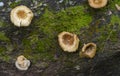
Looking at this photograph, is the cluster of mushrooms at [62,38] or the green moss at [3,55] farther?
the green moss at [3,55]

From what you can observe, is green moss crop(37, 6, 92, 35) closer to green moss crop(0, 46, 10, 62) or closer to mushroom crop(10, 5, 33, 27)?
mushroom crop(10, 5, 33, 27)

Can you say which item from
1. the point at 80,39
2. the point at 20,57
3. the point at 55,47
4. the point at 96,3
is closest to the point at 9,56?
the point at 20,57

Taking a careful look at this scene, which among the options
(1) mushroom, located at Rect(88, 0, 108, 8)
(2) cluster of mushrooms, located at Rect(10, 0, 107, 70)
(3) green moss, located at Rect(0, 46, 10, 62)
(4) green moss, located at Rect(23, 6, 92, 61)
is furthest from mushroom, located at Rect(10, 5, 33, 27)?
(1) mushroom, located at Rect(88, 0, 108, 8)

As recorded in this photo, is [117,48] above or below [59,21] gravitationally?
below

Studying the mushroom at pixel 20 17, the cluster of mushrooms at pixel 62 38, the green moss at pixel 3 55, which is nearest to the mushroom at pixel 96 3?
the cluster of mushrooms at pixel 62 38

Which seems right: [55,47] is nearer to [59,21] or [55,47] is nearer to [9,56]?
[59,21]

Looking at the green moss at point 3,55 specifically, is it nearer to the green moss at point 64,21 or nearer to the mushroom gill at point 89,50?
the green moss at point 64,21
